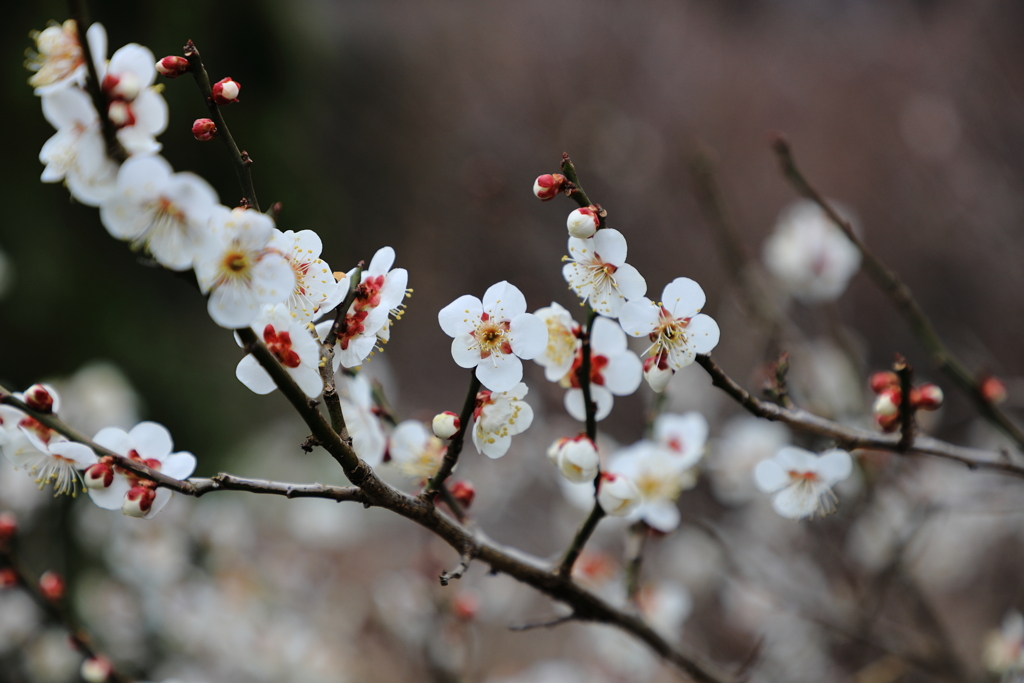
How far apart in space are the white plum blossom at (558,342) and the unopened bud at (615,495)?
0.12 m

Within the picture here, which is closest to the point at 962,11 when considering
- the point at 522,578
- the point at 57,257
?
the point at 522,578

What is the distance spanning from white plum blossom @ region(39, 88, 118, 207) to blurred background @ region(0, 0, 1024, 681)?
3.17ft

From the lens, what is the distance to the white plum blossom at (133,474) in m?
0.57

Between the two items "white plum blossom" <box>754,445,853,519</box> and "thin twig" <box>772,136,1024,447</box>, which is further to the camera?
"thin twig" <box>772,136,1024,447</box>

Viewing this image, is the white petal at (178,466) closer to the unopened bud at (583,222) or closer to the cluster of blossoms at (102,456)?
the cluster of blossoms at (102,456)

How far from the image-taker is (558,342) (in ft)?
2.17

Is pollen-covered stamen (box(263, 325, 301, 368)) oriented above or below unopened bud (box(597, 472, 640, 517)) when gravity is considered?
below

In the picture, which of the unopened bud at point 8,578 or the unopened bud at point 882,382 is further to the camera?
the unopened bud at point 8,578

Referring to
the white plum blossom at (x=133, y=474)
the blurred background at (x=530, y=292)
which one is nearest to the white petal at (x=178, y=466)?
the white plum blossom at (x=133, y=474)

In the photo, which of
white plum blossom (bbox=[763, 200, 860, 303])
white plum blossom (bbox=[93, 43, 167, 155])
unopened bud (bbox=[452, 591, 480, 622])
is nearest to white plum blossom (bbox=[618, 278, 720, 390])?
white plum blossom (bbox=[93, 43, 167, 155])

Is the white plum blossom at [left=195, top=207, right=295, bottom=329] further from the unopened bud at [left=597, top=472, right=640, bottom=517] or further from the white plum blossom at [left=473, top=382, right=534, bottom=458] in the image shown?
the unopened bud at [left=597, top=472, right=640, bottom=517]

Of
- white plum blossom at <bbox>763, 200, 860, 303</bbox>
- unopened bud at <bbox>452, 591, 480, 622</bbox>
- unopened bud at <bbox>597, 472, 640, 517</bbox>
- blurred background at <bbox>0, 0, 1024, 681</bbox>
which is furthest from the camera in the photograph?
blurred background at <bbox>0, 0, 1024, 681</bbox>

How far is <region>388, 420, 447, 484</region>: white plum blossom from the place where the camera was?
29.2 inches

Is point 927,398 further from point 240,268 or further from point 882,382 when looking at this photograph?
point 240,268
